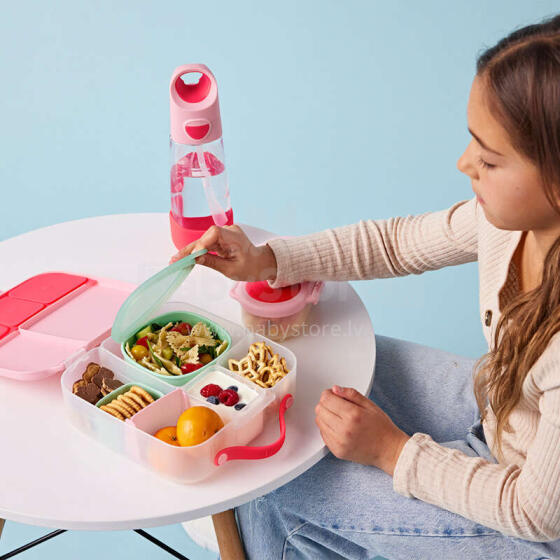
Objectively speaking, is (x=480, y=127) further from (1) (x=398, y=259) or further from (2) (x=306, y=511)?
(2) (x=306, y=511)

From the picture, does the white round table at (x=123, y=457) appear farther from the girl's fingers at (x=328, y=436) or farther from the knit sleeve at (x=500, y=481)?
the knit sleeve at (x=500, y=481)

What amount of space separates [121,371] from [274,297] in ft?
0.78

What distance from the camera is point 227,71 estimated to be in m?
2.84

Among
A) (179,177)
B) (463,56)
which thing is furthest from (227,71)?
(179,177)

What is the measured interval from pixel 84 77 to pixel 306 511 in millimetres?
2291

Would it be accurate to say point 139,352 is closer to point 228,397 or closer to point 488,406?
point 228,397

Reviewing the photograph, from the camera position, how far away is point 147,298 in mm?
955

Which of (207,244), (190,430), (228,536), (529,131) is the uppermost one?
(529,131)

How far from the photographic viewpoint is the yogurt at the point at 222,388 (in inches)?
34.1

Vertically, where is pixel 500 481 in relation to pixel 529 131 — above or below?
below

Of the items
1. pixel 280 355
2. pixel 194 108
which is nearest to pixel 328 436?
pixel 280 355

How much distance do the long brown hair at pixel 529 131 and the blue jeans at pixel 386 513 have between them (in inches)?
5.8

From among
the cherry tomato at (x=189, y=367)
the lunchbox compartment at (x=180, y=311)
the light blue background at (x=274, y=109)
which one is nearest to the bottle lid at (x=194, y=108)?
the lunchbox compartment at (x=180, y=311)

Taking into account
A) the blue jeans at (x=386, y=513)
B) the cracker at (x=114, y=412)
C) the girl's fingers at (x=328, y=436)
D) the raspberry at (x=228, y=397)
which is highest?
the cracker at (x=114, y=412)
